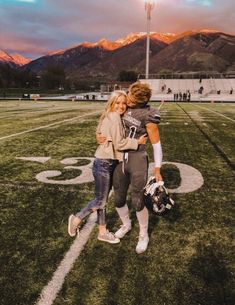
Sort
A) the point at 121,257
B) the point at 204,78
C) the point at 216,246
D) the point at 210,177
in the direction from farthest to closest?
the point at 204,78
the point at 210,177
the point at 216,246
the point at 121,257

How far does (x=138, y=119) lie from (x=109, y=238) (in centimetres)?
146

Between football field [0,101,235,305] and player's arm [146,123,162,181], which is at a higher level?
player's arm [146,123,162,181]

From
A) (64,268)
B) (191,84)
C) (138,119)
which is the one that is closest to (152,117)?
→ (138,119)

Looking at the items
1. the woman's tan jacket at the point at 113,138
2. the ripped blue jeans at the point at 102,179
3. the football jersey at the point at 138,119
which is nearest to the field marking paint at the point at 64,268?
the ripped blue jeans at the point at 102,179

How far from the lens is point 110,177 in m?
4.30

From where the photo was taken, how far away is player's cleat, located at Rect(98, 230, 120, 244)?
4328 mm

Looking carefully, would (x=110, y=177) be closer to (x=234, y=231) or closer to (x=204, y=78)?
(x=234, y=231)

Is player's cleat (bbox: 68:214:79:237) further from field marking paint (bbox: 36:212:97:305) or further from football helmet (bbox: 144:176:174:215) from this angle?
football helmet (bbox: 144:176:174:215)

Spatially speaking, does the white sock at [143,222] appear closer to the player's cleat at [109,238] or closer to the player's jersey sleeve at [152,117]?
the player's cleat at [109,238]

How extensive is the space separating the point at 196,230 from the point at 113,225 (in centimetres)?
109

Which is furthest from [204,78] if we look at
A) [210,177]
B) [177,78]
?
[210,177]

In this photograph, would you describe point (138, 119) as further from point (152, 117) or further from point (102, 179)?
point (102, 179)

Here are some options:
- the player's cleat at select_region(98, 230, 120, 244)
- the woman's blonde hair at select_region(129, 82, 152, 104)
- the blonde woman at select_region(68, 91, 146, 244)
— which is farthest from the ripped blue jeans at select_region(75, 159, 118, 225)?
the woman's blonde hair at select_region(129, 82, 152, 104)

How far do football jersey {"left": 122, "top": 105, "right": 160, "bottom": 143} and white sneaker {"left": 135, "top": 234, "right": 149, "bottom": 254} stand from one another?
119 cm
